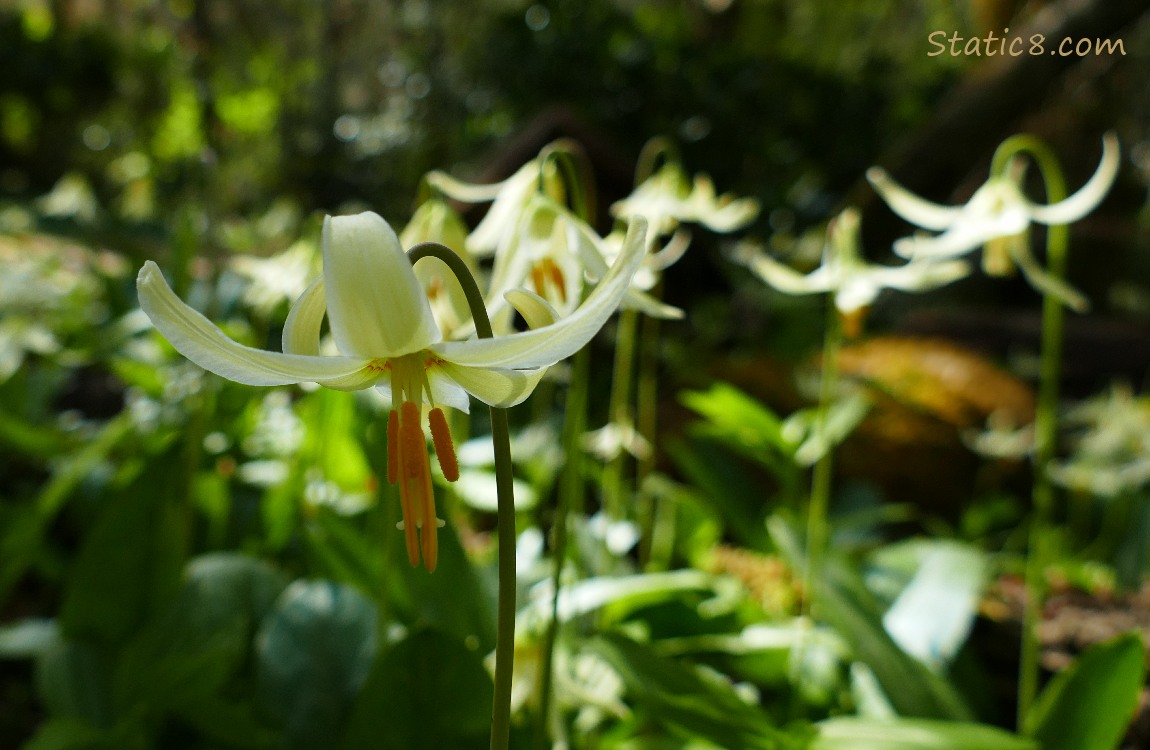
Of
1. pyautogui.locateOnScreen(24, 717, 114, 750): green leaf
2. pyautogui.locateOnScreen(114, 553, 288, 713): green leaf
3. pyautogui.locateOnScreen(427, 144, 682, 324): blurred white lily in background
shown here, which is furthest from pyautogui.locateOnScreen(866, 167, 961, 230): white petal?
pyautogui.locateOnScreen(24, 717, 114, 750): green leaf

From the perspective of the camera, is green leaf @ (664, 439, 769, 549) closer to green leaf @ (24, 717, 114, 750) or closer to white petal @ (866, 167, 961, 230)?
white petal @ (866, 167, 961, 230)

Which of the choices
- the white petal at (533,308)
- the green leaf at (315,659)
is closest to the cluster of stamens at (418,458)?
the white petal at (533,308)

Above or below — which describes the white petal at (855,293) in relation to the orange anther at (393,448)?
above

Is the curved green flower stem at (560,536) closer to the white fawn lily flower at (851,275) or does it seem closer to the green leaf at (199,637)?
the green leaf at (199,637)

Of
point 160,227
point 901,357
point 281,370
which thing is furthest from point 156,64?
point 281,370

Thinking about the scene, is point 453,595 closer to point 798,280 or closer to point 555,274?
point 555,274

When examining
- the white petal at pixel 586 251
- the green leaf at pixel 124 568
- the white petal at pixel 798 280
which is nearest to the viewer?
the white petal at pixel 586 251

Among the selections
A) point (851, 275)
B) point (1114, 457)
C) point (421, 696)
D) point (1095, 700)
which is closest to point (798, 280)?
point (851, 275)
